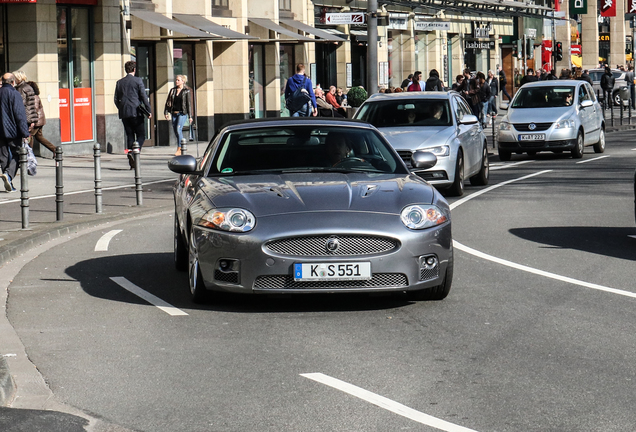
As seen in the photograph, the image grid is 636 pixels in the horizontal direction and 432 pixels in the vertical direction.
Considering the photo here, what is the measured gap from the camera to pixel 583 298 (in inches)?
344

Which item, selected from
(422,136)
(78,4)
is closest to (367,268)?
(422,136)

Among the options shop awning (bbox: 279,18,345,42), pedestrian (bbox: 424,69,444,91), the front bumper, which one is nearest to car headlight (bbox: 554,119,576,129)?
pedestrian (bbox: 424,69,444,91)

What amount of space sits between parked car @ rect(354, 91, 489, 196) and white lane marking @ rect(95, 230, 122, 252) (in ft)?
15.5

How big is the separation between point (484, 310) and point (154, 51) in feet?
79.5

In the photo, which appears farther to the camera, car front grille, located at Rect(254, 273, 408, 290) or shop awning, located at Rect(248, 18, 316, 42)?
shop awning, located at Rect(248, 18, 316, 42)

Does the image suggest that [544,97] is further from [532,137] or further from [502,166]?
[502,166]

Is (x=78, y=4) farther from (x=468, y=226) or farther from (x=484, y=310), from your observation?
(x=484, y=310)

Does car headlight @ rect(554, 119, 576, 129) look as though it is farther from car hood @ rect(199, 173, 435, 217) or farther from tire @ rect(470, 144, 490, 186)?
car hood @ rect(199, 173, 435, 217)

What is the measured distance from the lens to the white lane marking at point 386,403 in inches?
211

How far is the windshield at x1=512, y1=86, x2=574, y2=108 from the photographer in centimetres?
2561

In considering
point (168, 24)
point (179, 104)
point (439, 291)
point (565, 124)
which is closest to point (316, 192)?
point (439, 291)

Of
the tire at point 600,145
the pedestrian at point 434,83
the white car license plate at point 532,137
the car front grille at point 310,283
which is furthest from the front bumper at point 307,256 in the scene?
the pedestrian at point 434,83

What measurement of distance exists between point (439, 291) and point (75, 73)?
20652 mm

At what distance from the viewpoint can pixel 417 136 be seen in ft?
56.2
